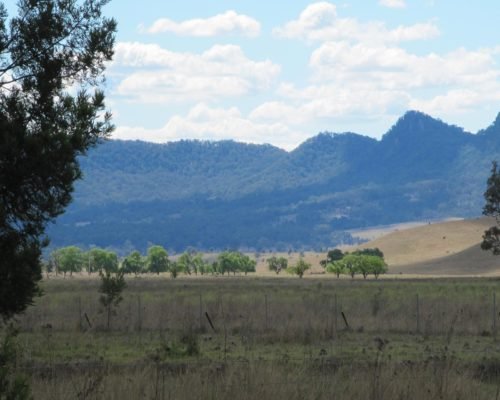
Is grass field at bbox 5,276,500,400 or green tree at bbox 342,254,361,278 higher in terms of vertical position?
green tree at bbox 342,254,361,278

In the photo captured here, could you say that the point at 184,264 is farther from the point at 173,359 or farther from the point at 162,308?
the point at 173,359

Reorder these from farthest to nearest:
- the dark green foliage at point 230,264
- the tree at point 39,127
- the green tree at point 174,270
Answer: the dark green foliage at point 230,264, the green tree at point 174,270, the tree at point 39,127

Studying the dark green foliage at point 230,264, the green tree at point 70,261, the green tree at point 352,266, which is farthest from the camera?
the dark green foliage at point 230,264

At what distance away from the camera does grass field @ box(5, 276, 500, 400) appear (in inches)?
511

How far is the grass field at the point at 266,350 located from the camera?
13.0 meters

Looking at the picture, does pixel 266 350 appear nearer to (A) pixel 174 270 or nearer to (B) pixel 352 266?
(A) pixel 174 270

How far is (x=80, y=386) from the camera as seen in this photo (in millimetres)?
13523

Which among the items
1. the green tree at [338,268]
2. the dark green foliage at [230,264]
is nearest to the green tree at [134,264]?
the dark green foliage at [230,264]

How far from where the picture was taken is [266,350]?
26.9m

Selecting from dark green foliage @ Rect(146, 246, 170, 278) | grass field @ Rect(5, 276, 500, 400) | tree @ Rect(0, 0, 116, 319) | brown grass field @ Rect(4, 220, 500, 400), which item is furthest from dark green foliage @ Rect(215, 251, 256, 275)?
tree @ Rect(0, 0, 116, 319)

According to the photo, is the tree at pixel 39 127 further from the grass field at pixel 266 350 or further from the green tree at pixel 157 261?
the green tree at pixel 157 261

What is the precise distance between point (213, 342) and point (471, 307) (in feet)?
48.7

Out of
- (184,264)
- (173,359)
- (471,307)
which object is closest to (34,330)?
(173,359)

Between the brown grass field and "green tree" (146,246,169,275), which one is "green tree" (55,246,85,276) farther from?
the brown grass field
